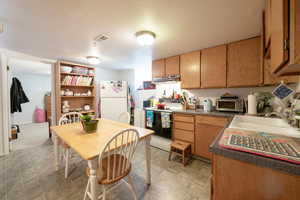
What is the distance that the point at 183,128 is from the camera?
2.42m

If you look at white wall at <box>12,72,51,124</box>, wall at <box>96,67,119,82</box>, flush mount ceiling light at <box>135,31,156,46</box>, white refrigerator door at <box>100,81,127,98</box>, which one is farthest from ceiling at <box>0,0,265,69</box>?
white wall at <box>12,72,51,124</box>

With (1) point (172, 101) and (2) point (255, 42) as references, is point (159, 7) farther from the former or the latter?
(1) point (172, 101)

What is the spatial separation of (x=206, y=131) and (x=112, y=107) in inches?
109

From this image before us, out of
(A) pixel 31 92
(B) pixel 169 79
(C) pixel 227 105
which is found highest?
(B) pixel 169 79

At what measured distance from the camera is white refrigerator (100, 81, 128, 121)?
3637 millimetres

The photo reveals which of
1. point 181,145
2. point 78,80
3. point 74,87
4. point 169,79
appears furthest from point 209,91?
point 74,87

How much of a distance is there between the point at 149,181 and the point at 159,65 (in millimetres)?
2563

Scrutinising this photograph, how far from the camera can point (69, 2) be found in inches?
47.2

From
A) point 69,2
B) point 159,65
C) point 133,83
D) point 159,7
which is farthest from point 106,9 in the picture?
point 133,83

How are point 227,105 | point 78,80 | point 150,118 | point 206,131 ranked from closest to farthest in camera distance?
point 206,131, point 227,105, point 150,118, point 78,80

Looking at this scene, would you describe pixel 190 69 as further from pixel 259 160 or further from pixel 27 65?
pixel 27 65

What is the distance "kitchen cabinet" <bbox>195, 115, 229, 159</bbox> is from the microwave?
38cm

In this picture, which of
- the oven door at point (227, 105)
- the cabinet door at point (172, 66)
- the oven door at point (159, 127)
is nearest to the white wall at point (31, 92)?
the oven door at point (159, 127)

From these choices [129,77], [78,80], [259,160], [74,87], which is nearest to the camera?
[259,160]
